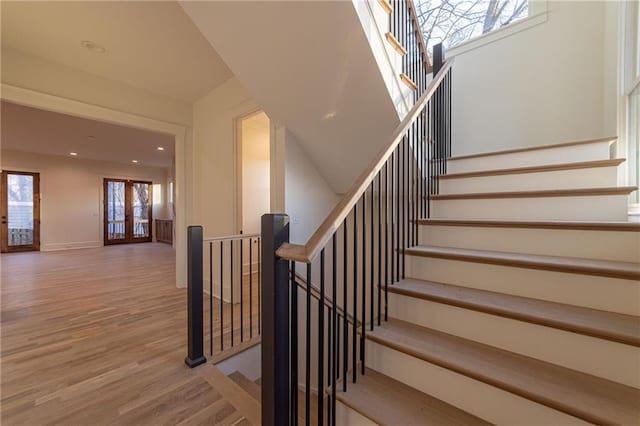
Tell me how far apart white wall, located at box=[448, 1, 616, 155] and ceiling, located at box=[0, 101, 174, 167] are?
502 cm

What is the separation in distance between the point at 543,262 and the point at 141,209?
1110 cm

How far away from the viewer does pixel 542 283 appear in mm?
1354

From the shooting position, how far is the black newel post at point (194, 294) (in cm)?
190

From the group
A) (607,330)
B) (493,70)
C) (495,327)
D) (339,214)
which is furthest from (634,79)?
(339,214)

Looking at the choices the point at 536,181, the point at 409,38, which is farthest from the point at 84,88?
the point at 536,181

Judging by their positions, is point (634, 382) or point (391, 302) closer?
point (634, 382)

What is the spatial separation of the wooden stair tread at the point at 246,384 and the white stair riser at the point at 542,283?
1.64 m

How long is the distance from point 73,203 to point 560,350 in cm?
1064

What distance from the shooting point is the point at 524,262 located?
138cm

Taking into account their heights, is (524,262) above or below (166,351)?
above

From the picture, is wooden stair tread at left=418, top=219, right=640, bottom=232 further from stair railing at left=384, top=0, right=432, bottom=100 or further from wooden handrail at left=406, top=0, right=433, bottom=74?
wooden handrail at left=406, top=0, right=433, bottom=74

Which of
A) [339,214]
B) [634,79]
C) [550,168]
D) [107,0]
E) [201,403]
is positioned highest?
[107,0]

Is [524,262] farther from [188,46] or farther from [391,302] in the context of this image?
[188,46]

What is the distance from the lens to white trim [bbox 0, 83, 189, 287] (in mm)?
2676
